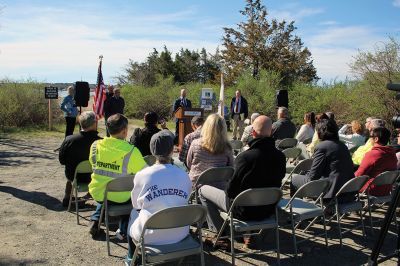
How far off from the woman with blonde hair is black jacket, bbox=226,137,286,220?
1.74 feet

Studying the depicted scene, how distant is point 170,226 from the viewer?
3242mm

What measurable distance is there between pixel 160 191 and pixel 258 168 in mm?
1263

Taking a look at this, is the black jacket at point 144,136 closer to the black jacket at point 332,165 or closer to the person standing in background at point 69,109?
the black jacket at point 332,165

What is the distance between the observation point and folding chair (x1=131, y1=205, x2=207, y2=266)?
3164 mm

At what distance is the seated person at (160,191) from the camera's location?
11.2ft

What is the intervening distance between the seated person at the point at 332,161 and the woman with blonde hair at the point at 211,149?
107 cm

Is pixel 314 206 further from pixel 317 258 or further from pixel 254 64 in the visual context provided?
pixel 254 64

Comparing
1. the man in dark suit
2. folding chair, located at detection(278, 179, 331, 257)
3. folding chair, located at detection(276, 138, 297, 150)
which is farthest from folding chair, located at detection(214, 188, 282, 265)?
the man in dark suit

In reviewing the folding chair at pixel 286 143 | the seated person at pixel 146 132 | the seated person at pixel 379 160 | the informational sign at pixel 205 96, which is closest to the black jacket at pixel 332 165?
the seated person at pixel 379 160

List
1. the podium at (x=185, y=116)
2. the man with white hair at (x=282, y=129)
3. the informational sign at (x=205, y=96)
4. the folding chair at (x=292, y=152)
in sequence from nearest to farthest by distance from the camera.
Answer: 1. the folding chair at (x=292, y=152)
2. the man with white hair at (x=282, y=129)
3. the podium at (x=185, y=116)
4. the informational sign at (x=205, y=96)

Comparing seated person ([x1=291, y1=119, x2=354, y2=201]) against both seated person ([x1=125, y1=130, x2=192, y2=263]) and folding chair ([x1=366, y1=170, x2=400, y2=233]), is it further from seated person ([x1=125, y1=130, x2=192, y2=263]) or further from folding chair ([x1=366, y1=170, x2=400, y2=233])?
seated person ([x1=125, y1=130, x2=192, y2=263])

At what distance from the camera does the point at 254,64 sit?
1117 inches

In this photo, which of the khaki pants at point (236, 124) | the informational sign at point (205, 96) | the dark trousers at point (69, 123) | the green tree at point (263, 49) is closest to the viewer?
the dark trousers at point (69, 123)

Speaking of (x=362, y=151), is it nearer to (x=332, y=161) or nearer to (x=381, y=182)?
(x=381, y=182)
